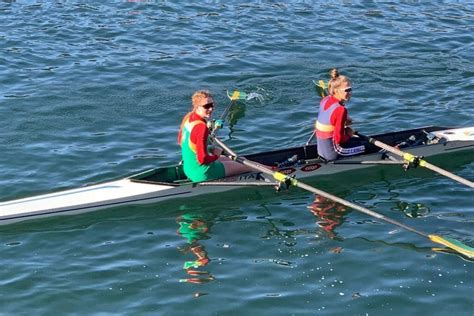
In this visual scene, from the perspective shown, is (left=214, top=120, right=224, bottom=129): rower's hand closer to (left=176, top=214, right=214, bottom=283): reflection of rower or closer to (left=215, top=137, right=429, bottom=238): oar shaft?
(left=215, top=137, right=429, bottom=238): oar shaft

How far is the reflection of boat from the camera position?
44.9 ft

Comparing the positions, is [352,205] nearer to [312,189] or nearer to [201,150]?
[312,189]

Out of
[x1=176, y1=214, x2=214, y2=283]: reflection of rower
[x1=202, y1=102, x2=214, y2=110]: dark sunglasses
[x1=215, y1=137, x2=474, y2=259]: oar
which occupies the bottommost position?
[x1=176, y1=214, x2=214, y2=283]: reflection of rower

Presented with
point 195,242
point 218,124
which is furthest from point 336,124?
point 195,242

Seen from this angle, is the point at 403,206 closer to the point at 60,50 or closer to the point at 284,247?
the point at 284,247

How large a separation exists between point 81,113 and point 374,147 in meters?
6.54

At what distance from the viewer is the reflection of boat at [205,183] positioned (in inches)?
539

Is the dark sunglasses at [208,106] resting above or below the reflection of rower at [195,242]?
above

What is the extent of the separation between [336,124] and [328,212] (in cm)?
167

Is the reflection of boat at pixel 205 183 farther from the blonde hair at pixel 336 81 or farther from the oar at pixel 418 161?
the blonde hair at pixel 336 81

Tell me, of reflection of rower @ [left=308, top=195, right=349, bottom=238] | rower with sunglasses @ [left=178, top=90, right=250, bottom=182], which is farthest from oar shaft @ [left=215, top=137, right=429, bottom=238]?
reflection of rower @ [left=308, top=195, right=349, bottom=238]

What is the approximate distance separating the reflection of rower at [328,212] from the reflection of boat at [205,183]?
83cm

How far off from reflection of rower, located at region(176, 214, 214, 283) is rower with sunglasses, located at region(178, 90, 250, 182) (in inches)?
30.7

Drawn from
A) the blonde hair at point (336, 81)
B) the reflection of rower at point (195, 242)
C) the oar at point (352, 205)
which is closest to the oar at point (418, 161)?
the blonde hair at point (336, 81)
